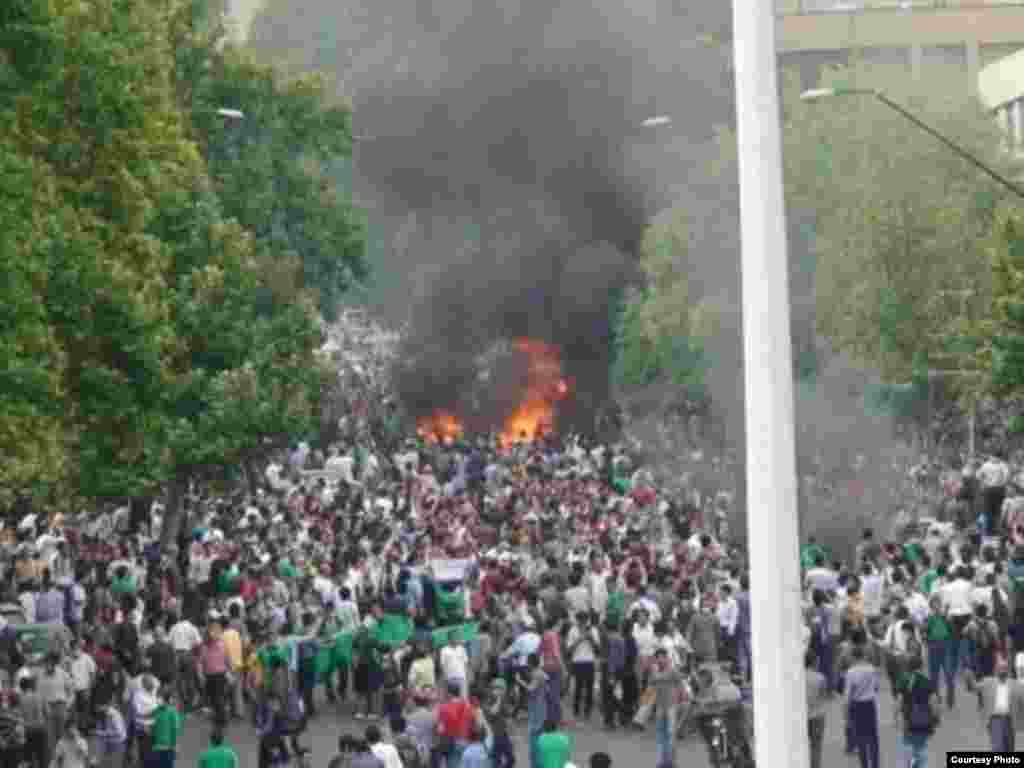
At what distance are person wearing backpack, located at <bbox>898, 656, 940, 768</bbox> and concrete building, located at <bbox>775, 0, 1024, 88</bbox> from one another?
6544 centimetres

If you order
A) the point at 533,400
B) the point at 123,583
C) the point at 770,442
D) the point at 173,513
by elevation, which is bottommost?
the point at 123,583

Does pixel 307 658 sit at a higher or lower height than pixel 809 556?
lower

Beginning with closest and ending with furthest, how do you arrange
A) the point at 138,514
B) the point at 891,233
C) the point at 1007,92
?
the point at 138,514 → the point at 891,233 → the point at 1007,92

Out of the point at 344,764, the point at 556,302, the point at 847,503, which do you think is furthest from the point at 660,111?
the point at 344,764

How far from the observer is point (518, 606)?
2748 cm

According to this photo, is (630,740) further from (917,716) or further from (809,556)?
(917,716)

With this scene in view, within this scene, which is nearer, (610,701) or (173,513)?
(610,701)

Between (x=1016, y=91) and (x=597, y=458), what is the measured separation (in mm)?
16210

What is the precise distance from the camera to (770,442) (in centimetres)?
1198

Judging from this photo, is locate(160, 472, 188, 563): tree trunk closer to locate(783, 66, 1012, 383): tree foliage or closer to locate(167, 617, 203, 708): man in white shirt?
locate(167, 617, 203, 708): man in white shirt

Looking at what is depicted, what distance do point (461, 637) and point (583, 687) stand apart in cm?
112

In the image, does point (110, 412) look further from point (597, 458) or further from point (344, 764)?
point (597, 458)

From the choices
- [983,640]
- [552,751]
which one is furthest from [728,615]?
[552,751]

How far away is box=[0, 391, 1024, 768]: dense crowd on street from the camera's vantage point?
76.0 ft
